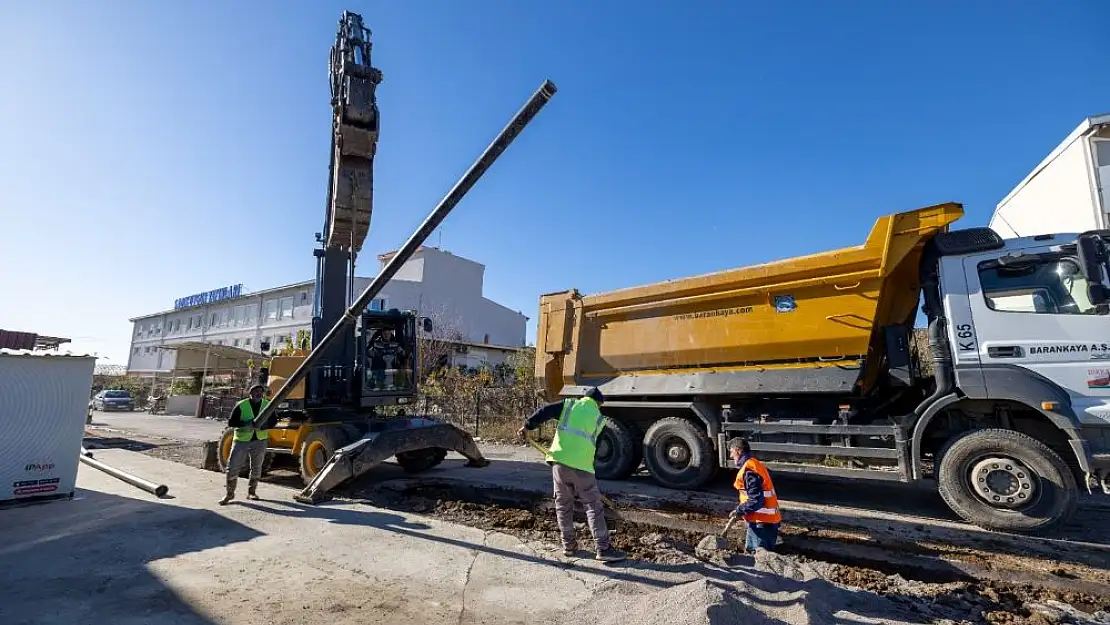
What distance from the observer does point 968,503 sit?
5.06 m

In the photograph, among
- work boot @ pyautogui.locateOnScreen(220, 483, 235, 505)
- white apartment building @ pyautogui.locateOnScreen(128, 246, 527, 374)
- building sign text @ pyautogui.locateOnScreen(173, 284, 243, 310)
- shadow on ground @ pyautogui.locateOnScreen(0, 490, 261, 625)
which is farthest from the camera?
building sign text @ pyautogui.locateOnScreen(173, 284, 243, 310)

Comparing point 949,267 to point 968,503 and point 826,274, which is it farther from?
point 968,503

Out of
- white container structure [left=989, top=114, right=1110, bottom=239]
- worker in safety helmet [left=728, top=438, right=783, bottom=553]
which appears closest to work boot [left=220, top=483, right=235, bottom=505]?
worker in safety helmet [left=728, top=438, right=783, bottom=553]

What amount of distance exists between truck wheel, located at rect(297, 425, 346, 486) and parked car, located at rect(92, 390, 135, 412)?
29.9 metres

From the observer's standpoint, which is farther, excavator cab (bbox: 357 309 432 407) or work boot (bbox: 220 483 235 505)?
excavator cab (bbox: 357 309 432 407)

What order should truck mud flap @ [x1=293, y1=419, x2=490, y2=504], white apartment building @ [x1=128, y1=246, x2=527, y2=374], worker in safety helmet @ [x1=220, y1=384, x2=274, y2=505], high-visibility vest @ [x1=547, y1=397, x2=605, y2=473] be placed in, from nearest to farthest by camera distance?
high-visibility vest @ [x1=547, y1=397, x2=605, y2=473]
truck mud flap @ [x1=293, y1=419, x2=490, y2=504]
worker in safety helmet @ [x1=220, y1=384, x2=274, y2=505]
white apartment building @ [x1=128, y1=246, x2=527, y2=374]

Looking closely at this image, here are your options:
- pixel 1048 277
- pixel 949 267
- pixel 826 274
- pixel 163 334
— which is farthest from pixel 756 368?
pixel 163 334

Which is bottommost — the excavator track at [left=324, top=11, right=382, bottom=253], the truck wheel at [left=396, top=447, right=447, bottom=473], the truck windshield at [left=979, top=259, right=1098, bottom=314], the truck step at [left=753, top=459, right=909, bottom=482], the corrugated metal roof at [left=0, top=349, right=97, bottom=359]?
the truck wheel at [left=396, top=447, right=447, bottom=473]

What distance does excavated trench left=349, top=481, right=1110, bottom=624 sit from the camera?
3.46 meters

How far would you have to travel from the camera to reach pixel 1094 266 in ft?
15.7

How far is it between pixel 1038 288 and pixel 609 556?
16.1 ft

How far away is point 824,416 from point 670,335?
2.14m

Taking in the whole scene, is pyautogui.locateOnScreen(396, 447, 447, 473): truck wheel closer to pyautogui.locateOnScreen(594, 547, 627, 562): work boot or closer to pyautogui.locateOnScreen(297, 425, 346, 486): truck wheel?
pyautogui.locateOnScreen(297, 425, 346, 486): truck wheel

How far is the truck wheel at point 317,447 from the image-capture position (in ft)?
23.4
